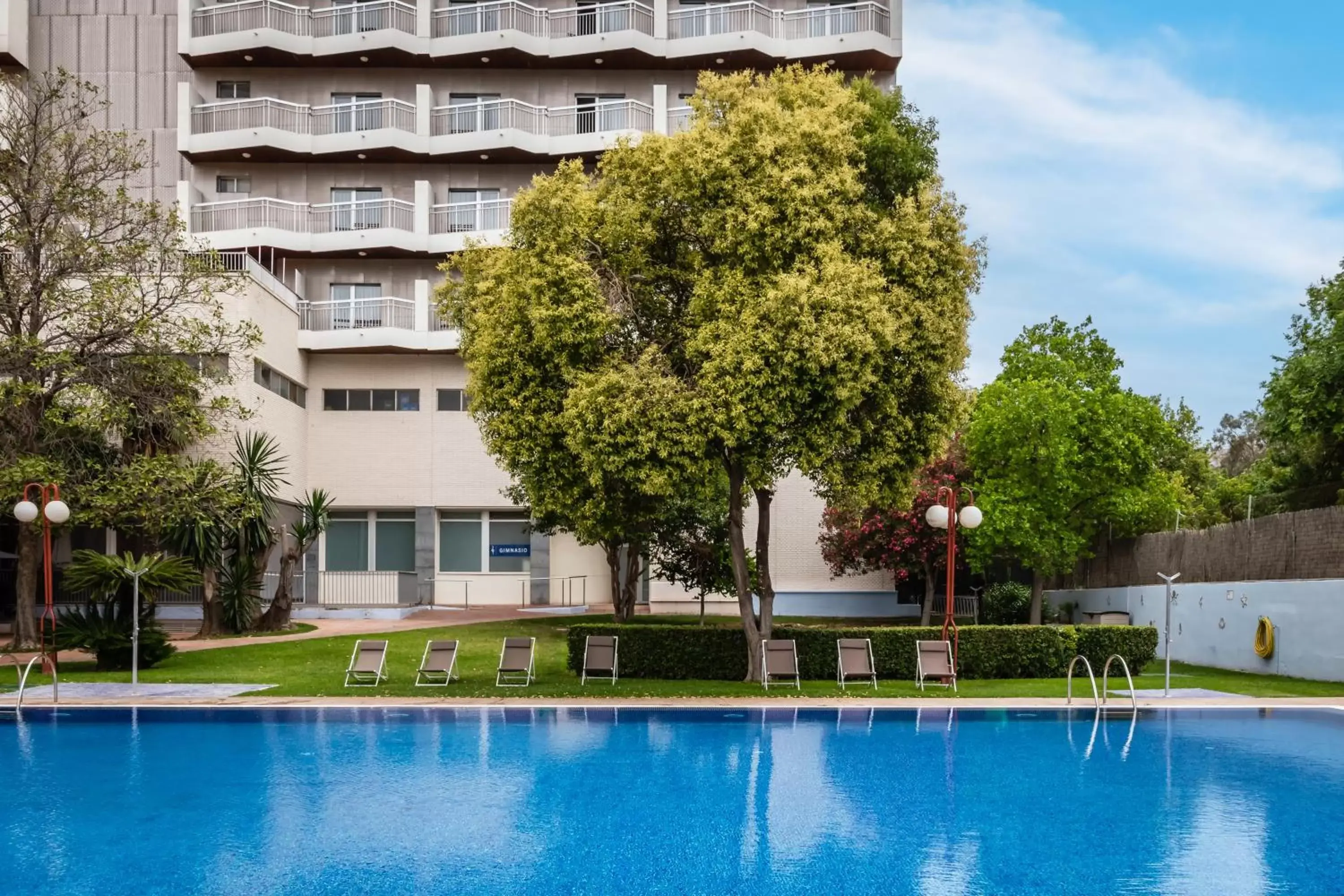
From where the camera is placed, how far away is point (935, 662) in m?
19.6

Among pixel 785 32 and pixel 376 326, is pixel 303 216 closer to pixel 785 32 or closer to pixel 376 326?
pixel 376 326

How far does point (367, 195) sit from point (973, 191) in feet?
62.1

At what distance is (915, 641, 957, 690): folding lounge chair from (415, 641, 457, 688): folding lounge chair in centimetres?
760

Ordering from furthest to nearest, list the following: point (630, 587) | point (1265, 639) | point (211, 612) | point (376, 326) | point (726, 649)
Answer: point (376, 326) → point (630, 587) → point (211, 612) → point (1265, 639) → point (726, 649)

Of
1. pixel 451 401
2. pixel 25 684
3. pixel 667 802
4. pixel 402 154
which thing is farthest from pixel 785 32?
pixel 667 802

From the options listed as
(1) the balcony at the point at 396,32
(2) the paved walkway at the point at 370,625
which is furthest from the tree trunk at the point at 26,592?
(1) the balcony at the point at 396,32

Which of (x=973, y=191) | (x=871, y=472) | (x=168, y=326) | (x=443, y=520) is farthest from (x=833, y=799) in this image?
(x=443, y=520)

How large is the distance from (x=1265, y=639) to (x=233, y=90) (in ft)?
108

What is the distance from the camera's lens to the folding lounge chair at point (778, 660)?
19391 millimetres

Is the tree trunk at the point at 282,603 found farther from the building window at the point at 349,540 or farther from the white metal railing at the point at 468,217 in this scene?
the white metal railing at the point at 468,217

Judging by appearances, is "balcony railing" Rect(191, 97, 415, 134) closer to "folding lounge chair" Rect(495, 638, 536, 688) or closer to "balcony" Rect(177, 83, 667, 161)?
"balcony" Rect(177, 83, 667, 161)

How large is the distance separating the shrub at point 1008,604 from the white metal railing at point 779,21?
57.0 ft

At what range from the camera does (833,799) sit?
11.7 meters

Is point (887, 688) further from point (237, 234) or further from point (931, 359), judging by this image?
point (237, 234)
